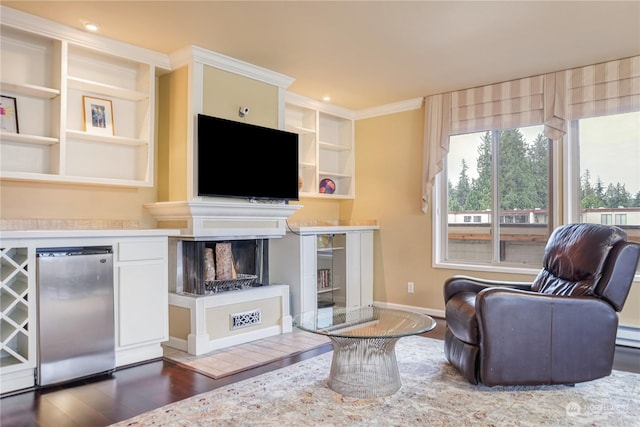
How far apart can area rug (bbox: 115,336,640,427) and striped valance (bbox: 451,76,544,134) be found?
245cm

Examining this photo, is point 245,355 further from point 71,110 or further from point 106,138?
point 71,110

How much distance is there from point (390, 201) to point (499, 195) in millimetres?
1240

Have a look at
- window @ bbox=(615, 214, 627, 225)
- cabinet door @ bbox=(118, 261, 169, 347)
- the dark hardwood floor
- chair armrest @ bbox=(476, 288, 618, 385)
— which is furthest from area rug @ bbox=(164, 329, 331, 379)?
window @ bbox=(615, 214, 627, 225)

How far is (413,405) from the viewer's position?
246cm

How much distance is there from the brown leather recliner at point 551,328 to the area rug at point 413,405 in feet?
0.34

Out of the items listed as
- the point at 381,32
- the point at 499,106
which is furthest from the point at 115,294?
the point at 499,106

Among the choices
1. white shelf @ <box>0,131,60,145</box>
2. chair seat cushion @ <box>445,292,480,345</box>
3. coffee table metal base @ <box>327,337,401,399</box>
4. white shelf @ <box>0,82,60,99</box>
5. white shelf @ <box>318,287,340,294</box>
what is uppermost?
white shelf @ <box>0,82,60,99</box>

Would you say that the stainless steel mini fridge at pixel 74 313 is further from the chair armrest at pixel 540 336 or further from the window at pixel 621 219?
the window at pixel 621 219

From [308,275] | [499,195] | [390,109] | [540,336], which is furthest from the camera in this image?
[390,109]

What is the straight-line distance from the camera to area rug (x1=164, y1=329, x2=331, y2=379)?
315cm

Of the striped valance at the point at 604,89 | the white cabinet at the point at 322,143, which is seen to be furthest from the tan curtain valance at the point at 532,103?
the white cabinet at the point at 322,143

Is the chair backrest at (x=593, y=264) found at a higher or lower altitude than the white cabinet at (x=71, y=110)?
lower

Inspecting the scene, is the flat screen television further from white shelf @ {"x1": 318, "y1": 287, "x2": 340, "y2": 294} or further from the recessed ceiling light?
white shelf @ {"x1": 318, "y1": 287, "x2": 340, "y2": 294}

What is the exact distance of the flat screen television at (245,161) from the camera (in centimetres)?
361
